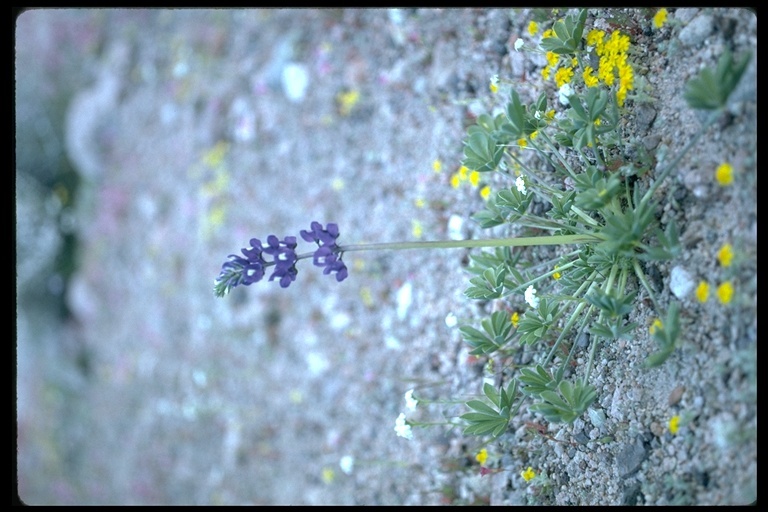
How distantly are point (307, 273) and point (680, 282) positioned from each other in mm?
2363

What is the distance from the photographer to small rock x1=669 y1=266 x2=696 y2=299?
1.86 m

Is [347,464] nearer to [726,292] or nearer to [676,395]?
[676,395]

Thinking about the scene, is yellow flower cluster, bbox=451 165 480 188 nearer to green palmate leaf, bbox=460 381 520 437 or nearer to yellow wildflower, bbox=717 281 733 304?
green palmate leaf, bbox=460 381 520 437

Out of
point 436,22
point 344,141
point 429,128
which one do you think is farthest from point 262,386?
point 436,22

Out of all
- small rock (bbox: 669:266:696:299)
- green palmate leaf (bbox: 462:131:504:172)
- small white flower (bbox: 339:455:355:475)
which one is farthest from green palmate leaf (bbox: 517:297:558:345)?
small white flower (bbox: 339:455:355:475)

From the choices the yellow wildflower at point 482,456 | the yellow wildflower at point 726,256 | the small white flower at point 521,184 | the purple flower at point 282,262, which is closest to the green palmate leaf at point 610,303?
the yellow wildflower at point 726,256

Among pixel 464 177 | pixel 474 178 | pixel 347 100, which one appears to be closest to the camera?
pixel 474 178

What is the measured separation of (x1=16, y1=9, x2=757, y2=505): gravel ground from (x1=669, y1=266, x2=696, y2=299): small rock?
0.09ft

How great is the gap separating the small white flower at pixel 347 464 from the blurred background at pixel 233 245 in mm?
41

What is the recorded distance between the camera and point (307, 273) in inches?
153

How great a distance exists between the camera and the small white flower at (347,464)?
3.23 meters

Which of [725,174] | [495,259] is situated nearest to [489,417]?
[495,259]

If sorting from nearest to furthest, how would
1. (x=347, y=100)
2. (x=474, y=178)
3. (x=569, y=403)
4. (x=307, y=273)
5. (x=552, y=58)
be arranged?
(x=569, y=403) < (x=552, y=58) < (x=474, y=178) < (x=347, y=100) < (x=307, y=273)
